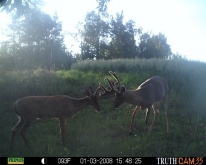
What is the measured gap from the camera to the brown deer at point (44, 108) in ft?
32.3

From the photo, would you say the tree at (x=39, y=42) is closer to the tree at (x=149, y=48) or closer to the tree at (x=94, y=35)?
the tree at (x=94, y=35)

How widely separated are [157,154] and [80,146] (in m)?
2.22

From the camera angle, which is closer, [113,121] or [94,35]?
[113,121]

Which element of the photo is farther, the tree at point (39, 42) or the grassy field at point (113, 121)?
the tree at point (39, 42)

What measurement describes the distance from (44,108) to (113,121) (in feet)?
9.56

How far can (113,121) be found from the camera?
12102mm

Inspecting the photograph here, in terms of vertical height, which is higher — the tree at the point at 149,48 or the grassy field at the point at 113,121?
the tree at the point at 149,48

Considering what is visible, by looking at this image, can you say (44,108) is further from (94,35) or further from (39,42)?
(94,35)

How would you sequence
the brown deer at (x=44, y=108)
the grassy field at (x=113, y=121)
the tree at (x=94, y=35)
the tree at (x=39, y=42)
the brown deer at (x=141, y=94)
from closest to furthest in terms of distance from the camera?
the grassy field at (x=113, y=121) → the brown deer at (x=44, y=108) → the brown deer at (x=141, y=94) → the tree at (x=39, y=42) → the tree at (x=94, y=35)

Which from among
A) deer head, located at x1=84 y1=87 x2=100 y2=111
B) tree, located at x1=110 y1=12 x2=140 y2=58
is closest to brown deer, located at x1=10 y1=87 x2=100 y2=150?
deer head, located at x1=84 y1=87 x2=100 y2=111

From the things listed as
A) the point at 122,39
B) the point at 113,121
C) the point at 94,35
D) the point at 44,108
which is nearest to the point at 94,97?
the point at 44,108

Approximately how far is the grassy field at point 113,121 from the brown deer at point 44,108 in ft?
1.57

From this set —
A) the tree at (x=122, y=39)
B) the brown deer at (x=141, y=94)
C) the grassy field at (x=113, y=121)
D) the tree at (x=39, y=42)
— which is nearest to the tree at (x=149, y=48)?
the tree at (x=122, y=39)

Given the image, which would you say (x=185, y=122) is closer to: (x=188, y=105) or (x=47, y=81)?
(x=188, y=105)
